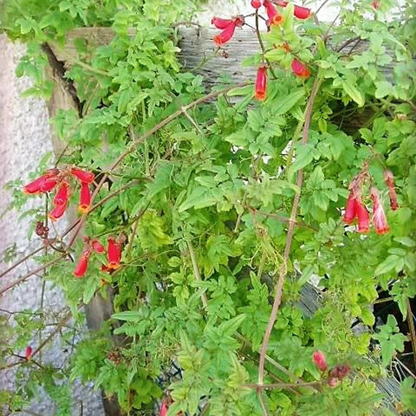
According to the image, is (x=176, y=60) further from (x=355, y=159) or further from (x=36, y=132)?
(x=36, y=132)

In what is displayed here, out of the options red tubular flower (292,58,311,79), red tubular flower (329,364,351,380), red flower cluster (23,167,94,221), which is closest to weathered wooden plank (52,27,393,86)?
red tubular flower (292,58,311,79)

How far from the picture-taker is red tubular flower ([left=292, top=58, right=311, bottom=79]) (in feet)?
3.35

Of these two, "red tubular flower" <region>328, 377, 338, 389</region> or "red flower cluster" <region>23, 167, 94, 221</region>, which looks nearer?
"red tubular flower" <region>328, 377, 338, 389</region>

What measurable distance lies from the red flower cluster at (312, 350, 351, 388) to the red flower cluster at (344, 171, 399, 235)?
0.18 meters

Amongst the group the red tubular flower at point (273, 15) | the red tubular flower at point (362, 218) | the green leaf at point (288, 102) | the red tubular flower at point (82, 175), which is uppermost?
the red tubular flower at point (273, 15)

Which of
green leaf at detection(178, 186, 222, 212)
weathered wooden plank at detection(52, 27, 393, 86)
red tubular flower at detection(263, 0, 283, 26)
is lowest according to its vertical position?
green leaf at detection(178, 186, 222, 212)

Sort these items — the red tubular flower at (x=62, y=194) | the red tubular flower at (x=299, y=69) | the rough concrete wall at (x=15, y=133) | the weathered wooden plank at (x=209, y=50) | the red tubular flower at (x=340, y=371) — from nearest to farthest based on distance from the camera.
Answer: the red tubular flower at (x=340, y=371) → the red tubular flower at (x=299, y=69) → the red tubular flower at (x=62, y=194) → the weathered wooden plank at (x=209, y=50) → the rough concrete wall at (x=15, y=133)

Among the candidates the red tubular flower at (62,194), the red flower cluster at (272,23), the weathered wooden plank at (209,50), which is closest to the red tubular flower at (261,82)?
the red flower cluster at (272,23)

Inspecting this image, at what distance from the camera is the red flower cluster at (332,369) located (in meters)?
0.92

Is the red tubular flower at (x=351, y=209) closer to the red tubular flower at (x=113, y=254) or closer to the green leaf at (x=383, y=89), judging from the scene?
the green leaf at (x=383, y=89)

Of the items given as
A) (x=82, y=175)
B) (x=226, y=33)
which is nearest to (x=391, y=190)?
(x=226, y=33)

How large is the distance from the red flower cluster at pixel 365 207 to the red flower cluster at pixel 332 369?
178 mm

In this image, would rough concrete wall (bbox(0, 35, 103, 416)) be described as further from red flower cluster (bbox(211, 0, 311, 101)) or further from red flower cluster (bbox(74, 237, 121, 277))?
red flower cluster (bbox(211, 0, 311, 101))

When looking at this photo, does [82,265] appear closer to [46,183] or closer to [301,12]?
[46,183]
